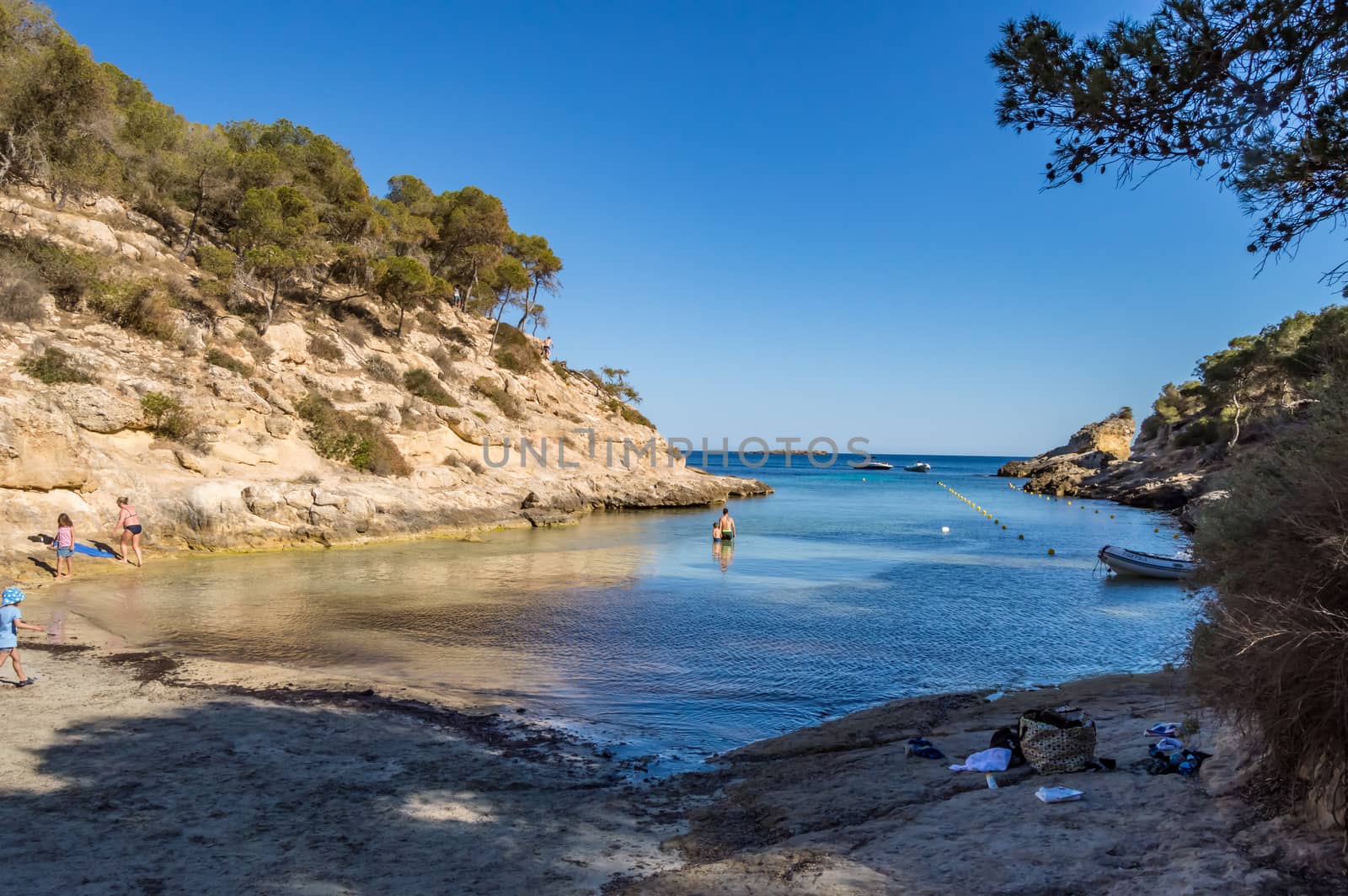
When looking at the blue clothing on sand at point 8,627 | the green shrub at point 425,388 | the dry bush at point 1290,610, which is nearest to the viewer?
the dry bush at point 1290,610

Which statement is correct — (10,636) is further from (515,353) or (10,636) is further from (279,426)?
(515,353)

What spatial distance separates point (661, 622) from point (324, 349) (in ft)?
91.5

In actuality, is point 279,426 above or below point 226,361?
below

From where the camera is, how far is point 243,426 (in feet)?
89.0

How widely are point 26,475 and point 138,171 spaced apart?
2649cm

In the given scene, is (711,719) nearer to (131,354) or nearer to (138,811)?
(138,811)

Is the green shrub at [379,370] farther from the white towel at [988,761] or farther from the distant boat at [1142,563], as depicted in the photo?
the white towel at [988,761]

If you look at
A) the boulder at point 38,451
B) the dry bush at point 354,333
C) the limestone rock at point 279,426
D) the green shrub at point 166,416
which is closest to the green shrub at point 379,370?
the dry bush at point 354,333

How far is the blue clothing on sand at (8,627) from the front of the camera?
370 inches

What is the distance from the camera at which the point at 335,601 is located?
17.5m

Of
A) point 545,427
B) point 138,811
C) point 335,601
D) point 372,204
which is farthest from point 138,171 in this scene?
point 138,811

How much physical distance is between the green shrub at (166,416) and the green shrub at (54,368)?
5.49ft

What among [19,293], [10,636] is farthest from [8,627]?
[19,293]

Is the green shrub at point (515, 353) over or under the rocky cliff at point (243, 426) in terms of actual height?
over
